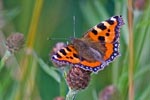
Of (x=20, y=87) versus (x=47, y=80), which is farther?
(x=47, y=80)

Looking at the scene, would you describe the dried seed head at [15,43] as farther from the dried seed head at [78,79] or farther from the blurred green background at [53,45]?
the dried seed head at [78,79]

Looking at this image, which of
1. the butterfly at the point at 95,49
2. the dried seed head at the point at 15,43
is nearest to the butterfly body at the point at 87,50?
the butterfly at the point at 95,49

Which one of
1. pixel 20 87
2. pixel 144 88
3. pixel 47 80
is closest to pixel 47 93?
pixel 47 80

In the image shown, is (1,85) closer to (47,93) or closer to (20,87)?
(20,87)

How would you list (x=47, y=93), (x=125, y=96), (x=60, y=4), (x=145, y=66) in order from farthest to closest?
1. (x=60, y=4)
2. (x=47, y=93)
3. (x=145, y=66)
4. (x=125, y=96)

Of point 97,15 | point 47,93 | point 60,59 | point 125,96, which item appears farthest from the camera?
point 97,15
